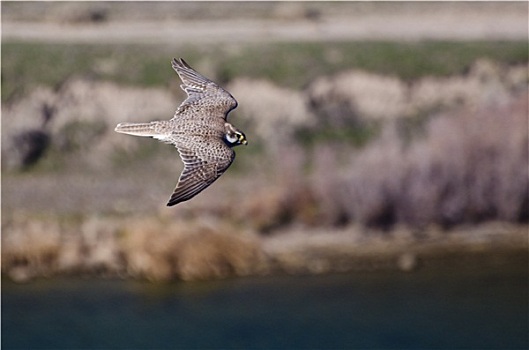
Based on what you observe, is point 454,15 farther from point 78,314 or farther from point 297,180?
point 78,314

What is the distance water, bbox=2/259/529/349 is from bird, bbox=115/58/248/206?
27.2 feet

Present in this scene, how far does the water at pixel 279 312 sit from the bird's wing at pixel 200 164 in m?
9.34

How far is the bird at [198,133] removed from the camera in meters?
15.1

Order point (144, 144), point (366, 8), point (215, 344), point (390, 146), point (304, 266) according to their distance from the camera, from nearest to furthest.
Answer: point (215, 344), point (304, 266), point (390, 146), point (144, 144), point (366, 8)

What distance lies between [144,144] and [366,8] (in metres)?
11.0

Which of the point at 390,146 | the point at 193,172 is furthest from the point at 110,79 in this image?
the point at 193,172

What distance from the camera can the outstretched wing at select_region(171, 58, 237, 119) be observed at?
659 inches

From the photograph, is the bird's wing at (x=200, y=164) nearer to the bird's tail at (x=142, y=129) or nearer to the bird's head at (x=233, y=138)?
the bird's head at (x=233, y=138)

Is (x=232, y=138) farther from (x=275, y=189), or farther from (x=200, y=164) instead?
(x=275, y=189)

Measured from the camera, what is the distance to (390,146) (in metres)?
30.1

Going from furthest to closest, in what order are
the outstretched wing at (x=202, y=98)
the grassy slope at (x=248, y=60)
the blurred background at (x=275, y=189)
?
the grassy slope at (x=248, y=60)
the blurred background at (x=275, y=189)
the outstretched wing at (x=202, y=98)

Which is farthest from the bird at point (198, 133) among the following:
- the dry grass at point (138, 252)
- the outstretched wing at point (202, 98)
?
the dry grass at point (138, 252)

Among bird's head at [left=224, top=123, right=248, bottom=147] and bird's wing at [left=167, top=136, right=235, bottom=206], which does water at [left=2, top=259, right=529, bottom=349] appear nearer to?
bird's head at [left=224, top=123, right=248, bottom=147]

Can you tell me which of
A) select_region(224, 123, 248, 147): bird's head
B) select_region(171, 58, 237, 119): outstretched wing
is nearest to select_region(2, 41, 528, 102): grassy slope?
select_region(171, 58, 237, 119): outstretched wing
